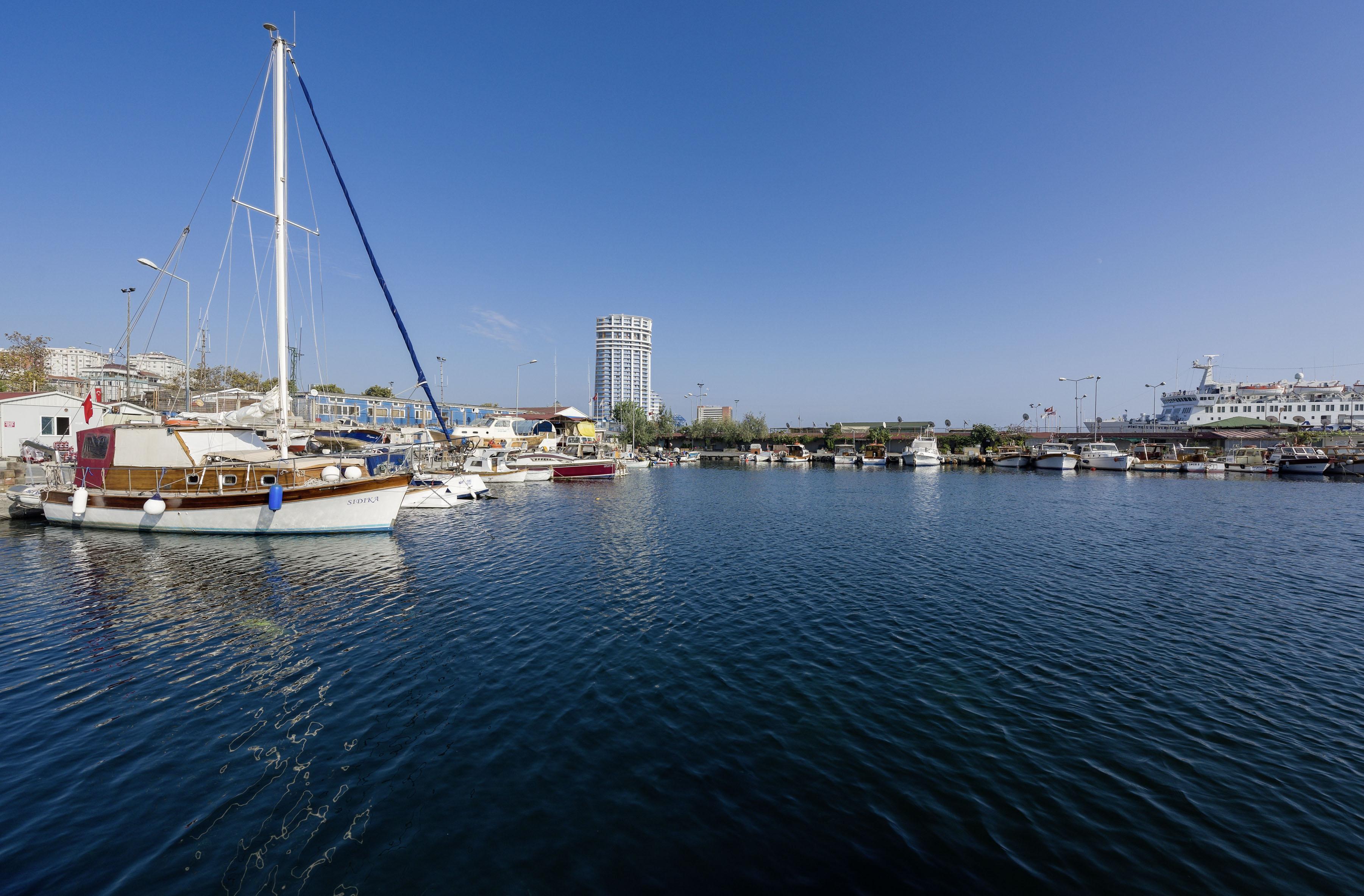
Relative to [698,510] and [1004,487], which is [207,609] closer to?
[698,510]

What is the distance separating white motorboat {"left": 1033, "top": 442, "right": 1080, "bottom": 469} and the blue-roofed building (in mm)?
95056

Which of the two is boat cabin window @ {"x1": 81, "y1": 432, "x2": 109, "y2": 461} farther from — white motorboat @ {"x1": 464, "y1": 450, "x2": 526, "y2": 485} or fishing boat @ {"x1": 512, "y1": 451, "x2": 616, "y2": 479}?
fishing boat @ {"x1": 512, "y1": 451, "x2": 616, "y2": 479}

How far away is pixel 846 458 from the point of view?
11038 centimetres

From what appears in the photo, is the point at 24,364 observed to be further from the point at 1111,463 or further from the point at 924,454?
the point at 1111,463

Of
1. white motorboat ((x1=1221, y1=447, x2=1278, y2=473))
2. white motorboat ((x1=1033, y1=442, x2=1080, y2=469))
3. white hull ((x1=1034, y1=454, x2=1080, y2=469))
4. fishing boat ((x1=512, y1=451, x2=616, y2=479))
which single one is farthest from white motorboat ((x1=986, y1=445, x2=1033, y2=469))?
fishing boat ((x1=512, y1=451, x2=616, y2=479))

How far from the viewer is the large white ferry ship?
120688 millimetres

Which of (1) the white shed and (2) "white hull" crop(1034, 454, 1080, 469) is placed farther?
(2) "white hull" crop(1034, 454, 1080, 469)

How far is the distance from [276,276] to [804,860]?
31024 millimetres

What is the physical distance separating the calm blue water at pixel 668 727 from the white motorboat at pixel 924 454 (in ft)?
257

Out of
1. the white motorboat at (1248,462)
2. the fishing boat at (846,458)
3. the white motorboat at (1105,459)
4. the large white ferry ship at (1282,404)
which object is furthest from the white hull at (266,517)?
the large white ferry ship at (1282,404)

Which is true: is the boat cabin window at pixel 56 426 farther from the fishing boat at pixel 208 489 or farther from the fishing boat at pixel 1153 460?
the fishing boat at pixel 1153 460

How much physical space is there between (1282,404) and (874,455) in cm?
10266

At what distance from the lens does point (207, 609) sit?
15.4 metres

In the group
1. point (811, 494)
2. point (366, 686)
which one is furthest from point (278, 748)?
point (811, 494)
